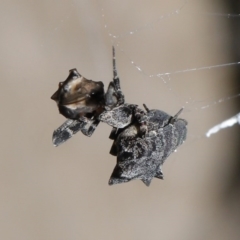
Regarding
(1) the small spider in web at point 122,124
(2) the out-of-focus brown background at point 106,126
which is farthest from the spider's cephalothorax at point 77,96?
(2) the out-of-focus brown background at point 106,126

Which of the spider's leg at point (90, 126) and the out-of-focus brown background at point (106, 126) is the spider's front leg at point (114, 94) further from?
the out-of-focus brown background at point (106, 126)

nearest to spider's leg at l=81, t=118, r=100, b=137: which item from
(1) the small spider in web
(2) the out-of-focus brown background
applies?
(1) the small spider in web

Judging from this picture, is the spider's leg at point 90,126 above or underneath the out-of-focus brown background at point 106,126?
above

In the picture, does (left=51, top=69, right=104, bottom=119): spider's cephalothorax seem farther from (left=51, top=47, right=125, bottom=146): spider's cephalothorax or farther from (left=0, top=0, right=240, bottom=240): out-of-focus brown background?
(left=0, top=0, right=240, bottom=240): out-of-focus brown background

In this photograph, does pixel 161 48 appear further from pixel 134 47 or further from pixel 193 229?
pixel 193 229

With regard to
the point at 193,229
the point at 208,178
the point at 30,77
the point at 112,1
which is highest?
the point at 112,1

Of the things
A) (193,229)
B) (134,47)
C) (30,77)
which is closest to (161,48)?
(134,47)

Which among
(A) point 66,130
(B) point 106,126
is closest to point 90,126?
(A) point 66,130
